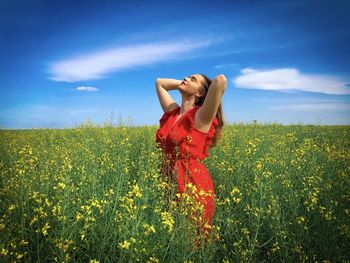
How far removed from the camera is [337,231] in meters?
3.65

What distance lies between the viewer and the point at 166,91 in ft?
17.0

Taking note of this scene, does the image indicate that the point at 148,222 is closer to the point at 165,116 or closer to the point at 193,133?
the point at 193,133

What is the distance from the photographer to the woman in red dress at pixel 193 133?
3.73m

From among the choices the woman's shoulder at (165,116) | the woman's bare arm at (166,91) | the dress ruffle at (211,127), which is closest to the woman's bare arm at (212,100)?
the dress ruffle at (211,127)

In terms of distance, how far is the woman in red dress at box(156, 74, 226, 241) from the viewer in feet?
12.2

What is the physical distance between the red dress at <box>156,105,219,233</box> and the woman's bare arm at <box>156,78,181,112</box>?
60cm

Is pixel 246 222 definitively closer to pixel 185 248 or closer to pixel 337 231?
pixel 337 231

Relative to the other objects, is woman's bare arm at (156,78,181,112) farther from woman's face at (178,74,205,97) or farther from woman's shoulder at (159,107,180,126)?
woman's face at (178,74,205,97)

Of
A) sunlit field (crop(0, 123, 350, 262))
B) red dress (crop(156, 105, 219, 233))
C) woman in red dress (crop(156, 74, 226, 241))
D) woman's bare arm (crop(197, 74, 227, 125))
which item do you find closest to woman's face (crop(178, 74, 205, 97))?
woman in red dress (crop(156, 74, 226, 241))

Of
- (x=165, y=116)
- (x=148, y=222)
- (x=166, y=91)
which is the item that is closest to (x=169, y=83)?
(x=166, y=91)

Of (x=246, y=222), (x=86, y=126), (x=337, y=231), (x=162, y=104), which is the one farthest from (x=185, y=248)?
(x=86, y=126)

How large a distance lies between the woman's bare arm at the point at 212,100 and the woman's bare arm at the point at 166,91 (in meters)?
0.98

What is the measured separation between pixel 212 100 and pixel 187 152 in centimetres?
65

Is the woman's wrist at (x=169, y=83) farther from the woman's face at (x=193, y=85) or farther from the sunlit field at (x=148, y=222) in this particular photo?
the sunlit field at (x=148, y=222)
